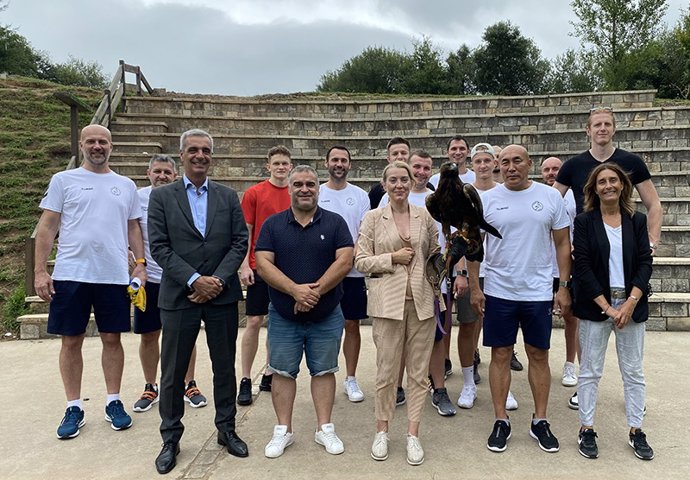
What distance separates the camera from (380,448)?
2.68 metres

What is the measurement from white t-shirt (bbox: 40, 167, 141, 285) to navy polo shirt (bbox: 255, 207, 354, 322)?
1.16 meters

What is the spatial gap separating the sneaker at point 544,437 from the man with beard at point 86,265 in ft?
8.99

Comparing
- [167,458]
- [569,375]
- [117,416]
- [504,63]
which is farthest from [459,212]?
[504,63]

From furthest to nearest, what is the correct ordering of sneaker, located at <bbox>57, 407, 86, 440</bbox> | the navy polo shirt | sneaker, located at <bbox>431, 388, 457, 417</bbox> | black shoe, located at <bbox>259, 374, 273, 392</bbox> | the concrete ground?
black shoe, located at <bbox>259, 374, 273, 392</bbox>, sneaker, located at <bbox>431, 388, 457, 417</bbox>, sneaker, located at <bbox>57, 407, 86, 440</bbox>, the navy polo shirt, the concrete ground

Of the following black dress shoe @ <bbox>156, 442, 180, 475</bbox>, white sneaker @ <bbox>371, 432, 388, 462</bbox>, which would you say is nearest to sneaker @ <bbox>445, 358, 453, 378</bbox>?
white sneaker @ <bbox>371, 432, 388, 462</bbox>

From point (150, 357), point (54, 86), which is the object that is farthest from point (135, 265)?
point (54, 86)

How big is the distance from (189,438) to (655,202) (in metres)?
3.57

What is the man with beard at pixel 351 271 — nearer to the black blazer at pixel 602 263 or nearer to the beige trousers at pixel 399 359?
the beige trousers at pixel 399 359

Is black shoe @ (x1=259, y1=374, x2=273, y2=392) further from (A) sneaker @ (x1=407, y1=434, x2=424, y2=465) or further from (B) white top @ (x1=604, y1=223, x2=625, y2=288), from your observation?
(B) white top @ (x1=604, y1=223, x2=625, y2=288)

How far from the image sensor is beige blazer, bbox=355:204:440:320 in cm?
272

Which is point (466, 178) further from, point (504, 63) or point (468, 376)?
point (504, 63)

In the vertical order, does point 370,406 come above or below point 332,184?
below

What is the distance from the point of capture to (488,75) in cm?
2227

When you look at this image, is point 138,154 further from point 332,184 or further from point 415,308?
point 415,308
